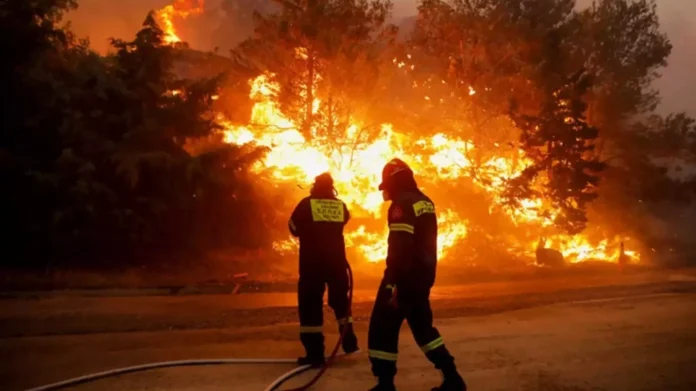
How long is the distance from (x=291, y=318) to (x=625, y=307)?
20.2 ft

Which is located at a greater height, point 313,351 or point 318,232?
point 318,232

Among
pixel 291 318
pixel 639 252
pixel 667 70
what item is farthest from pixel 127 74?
pixel 667 70

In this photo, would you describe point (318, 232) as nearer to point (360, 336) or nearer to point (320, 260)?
point (320, 260)

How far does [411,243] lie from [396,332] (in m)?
0.87

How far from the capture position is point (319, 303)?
6.94m

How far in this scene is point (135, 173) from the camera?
13703 mm

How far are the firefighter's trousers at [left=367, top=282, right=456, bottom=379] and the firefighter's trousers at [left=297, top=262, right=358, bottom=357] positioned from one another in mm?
1142

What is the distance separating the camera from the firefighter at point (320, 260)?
272 inches

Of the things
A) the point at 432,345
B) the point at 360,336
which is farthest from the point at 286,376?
the point at 360,336

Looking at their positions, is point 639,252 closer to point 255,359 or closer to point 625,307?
point 625,307

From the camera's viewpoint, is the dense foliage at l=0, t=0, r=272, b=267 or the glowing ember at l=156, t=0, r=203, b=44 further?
the glowing ember at l=156, t=0, r=203, b=44

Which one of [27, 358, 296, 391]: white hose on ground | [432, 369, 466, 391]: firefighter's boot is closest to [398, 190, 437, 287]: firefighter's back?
A: [432, 369, 466, 391]: firefighter's boot

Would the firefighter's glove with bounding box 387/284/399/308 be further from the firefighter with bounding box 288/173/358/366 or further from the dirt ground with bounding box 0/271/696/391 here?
the firefighter with bounding box 288/173/358/366

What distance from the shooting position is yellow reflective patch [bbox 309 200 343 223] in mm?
7012
